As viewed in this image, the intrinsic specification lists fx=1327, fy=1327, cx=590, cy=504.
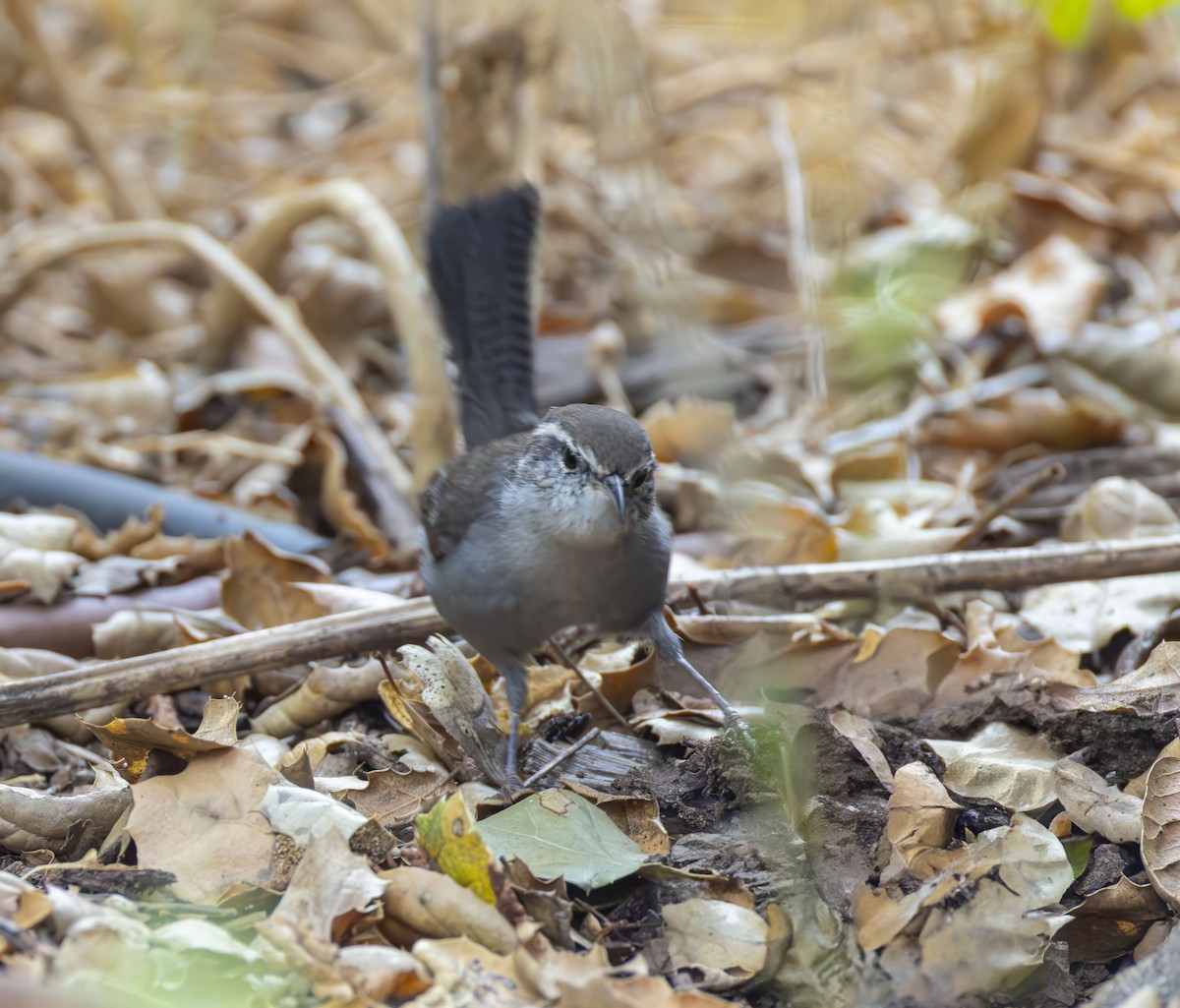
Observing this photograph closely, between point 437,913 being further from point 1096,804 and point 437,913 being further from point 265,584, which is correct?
point 265,584

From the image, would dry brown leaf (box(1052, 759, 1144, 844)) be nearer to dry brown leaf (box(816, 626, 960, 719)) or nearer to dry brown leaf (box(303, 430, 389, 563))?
dry brown leaf (box(816, 626, 960, 719))

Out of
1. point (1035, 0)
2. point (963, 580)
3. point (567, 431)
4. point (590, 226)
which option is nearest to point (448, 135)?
point (590, 226)

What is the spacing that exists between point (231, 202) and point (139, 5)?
2.28 metres

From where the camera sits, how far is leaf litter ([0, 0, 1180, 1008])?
2400mm

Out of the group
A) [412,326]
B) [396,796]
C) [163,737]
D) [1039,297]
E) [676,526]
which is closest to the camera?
[163,737]

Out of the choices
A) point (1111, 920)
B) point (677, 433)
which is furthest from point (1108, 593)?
point (677, 433)

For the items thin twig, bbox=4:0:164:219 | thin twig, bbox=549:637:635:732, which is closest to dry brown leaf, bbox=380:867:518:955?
thin twig, bbox=549:637:635:732

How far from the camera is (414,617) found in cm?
356

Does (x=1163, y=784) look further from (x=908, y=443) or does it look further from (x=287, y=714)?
(x=908, y=443)

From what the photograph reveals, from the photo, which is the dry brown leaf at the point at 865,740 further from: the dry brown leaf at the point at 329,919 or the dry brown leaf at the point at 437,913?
the dry brown leaf at the point at 329,919

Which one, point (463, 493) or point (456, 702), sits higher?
point (463, 493)

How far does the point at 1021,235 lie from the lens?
6703 millimetres

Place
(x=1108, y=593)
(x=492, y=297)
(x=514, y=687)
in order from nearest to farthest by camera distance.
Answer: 1. (x=514, y=687)
2. (x=1108, y=593)
3. (x=492, y=297)

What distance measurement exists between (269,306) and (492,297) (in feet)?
5.33
